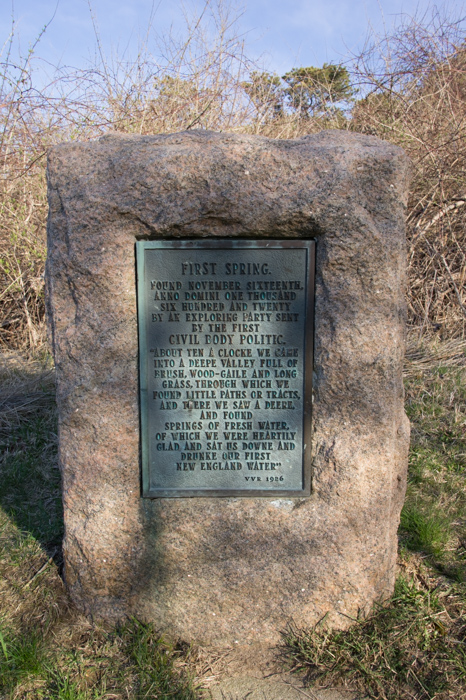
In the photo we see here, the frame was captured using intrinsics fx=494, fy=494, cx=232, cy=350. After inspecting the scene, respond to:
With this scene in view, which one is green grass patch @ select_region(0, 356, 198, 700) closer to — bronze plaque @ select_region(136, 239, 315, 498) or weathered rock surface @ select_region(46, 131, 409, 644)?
weathered rock surface @ select_region(46, 131, 409, 644)

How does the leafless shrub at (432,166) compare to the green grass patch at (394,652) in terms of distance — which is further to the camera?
the leafless shrub at (432,166)

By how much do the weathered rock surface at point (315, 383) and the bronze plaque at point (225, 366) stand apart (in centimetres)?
5

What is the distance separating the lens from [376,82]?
16.9 feet

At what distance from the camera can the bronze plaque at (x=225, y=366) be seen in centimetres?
185

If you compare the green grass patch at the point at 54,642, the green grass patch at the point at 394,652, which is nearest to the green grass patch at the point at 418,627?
the green grass patch at the point at 394,652

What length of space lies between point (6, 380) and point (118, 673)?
10.0ft

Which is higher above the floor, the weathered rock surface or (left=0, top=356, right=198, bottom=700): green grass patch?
the weathered rock surface

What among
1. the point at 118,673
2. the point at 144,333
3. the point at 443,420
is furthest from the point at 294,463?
the point at 443,420

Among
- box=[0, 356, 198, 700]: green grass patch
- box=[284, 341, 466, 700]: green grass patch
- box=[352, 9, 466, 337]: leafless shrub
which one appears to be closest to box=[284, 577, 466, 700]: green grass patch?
box=[284, 341, 466, 700]: green grass patch

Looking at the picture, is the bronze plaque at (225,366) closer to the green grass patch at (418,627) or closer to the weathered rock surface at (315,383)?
the weathered rock surface at (315,383)

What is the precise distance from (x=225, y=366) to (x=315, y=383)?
354mm

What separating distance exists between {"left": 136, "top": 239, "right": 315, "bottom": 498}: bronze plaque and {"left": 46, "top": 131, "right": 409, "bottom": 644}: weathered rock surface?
0.05m

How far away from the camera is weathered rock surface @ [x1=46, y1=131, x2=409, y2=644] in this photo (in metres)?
1.78

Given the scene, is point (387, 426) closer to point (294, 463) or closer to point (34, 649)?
point (294, 463)
